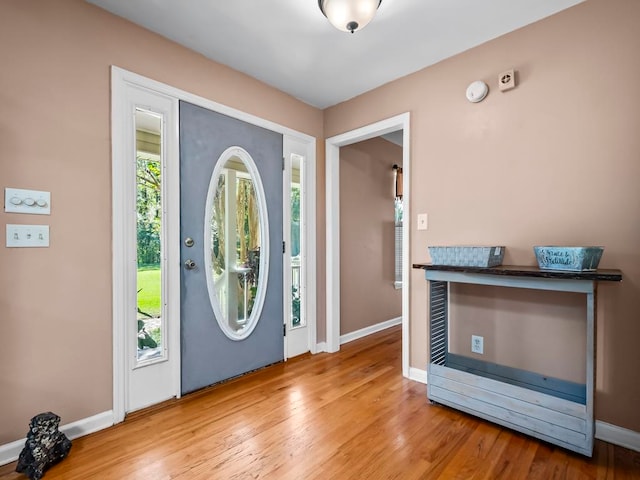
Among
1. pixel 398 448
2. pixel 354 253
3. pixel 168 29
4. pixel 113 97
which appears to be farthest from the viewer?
pixel 354 253

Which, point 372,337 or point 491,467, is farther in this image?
point 372,337

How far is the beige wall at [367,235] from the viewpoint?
3498mm

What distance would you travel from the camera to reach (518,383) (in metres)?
2.04

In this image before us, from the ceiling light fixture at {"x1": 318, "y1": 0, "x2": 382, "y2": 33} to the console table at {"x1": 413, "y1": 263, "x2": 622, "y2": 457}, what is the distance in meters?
1.49

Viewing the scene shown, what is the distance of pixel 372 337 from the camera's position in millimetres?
3688

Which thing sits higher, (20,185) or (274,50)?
(274,50)

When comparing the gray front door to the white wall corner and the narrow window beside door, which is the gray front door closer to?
the narrow window beside door

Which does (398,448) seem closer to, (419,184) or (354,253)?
(419,184)

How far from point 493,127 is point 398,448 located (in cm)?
205

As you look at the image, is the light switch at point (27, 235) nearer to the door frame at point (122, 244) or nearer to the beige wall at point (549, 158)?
the door frame at point (122, 244)

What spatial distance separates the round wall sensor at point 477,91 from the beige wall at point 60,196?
217cm

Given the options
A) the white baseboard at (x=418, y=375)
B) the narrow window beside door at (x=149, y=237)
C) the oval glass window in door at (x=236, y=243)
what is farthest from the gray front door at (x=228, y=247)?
the white baseboard at (x=418, y=375)

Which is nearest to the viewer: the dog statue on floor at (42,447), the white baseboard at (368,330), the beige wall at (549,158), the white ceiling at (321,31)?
the dog statue on floor at (42,447)

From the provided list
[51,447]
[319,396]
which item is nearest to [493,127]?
[319,396]
